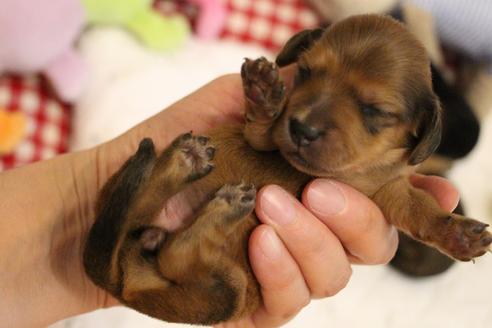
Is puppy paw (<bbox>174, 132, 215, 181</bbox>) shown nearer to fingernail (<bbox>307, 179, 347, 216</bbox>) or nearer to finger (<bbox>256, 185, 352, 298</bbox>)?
finger (<bbox>256, 185, 352, 298</bbox>)

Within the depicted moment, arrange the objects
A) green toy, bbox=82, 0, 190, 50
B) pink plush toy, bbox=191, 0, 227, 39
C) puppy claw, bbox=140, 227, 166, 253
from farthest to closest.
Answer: pink plush toy, bbox=191, 0, 227, 39, green toy, bbox=82, 0, 190, 50, puppy claw, bbox=140, 227, 166, 253

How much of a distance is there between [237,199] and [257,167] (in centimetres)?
19

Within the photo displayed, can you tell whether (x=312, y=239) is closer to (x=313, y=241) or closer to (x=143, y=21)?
(x=313, y=241)

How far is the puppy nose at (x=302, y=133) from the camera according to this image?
5.15 ft

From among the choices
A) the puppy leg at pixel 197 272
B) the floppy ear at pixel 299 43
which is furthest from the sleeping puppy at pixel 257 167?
the floppy ear at pixel 299 43

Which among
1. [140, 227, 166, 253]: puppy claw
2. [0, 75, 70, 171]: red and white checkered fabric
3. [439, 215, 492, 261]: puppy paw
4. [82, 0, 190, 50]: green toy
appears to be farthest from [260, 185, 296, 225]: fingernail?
[82, 0, 190, 50]: green toy

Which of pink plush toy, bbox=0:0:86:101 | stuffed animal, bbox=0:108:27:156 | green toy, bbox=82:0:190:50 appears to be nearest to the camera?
pink plush toy, bbox=0:0:86:101

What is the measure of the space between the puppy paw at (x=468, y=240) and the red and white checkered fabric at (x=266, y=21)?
87.8 inches

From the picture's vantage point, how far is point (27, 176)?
7.12ft

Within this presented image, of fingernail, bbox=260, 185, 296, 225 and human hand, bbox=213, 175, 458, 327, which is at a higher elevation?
fingernail, bbox=260, 185, 296, 225

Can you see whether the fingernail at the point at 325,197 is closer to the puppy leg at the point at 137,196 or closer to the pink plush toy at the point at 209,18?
the puppy leg at the point at 137,196

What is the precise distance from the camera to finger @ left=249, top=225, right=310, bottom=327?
5.49 feet

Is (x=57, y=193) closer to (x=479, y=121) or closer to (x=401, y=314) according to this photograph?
(x=401, y=314)

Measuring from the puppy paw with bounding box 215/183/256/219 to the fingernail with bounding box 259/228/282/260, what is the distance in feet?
0.34
